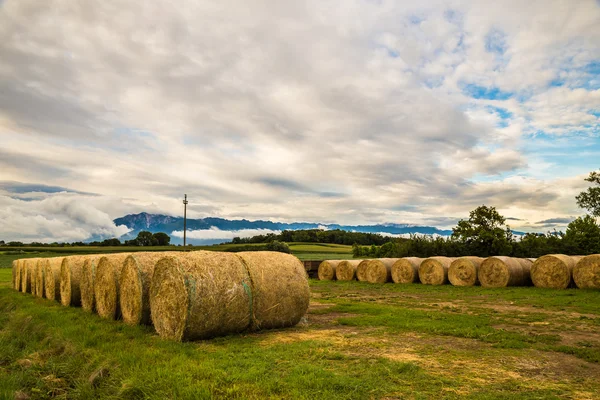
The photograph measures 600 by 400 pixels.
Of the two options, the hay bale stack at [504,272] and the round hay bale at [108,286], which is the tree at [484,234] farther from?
the round hay bale at [108,286]

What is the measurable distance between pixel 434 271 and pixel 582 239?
56.0ft

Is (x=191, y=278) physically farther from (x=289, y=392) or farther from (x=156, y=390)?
(x=289, y=392)

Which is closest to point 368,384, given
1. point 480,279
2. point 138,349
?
point 138,349

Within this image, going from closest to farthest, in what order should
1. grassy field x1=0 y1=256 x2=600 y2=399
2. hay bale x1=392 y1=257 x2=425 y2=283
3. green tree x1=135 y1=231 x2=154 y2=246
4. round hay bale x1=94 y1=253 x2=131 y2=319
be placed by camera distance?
grassy field x1=0 y1=256 x2=600 y2=399 → round hay bale x1=94 y1=253 x2=131 y2=319 → hay bale x1=392 y1=257 x2=425 y2=283 → green tree x1=135 y1=231 x2=154 y2=246

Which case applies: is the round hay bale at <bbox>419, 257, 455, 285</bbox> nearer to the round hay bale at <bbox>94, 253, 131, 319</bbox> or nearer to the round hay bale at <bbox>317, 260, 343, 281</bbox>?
the round hay bale at <bbox>317, 260, 343, 281</bbox>

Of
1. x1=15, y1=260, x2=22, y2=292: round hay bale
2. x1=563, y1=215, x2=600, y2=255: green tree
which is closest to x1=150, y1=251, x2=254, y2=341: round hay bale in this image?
x1=15, y1=260, x2=22, y2=292: round hay bale

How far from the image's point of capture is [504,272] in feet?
70.0

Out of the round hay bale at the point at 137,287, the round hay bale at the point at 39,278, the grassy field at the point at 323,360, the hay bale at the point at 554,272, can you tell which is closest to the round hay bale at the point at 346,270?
the hay bale at the point at 554,272

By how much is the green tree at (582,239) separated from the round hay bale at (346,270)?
17.3 meters

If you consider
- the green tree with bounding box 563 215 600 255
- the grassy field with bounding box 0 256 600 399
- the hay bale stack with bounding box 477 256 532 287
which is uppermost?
the green tree with bounding box 563 215 600 255

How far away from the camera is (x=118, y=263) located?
11547mm

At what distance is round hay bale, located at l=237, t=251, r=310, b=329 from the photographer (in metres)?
9.33

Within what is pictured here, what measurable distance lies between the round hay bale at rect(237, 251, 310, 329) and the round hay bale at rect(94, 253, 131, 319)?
12.8 ft

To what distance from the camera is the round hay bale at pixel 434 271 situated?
23.7 metres
